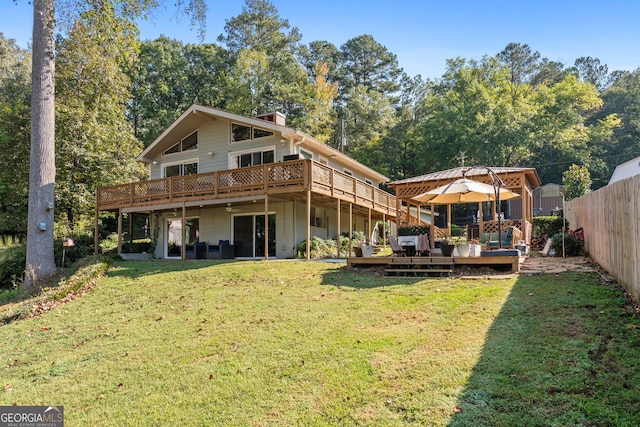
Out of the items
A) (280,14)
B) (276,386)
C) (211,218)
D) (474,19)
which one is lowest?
(276,386)

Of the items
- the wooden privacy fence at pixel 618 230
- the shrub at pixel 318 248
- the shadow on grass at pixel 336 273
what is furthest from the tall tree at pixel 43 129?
the wooden privacy fence at pixel 618 230

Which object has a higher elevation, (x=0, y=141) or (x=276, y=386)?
(x=0, y=141)

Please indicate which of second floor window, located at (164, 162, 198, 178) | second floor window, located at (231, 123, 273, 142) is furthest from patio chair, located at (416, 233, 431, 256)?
second floor window, located at (164, 162, 198, 178)

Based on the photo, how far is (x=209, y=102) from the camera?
37.1 m

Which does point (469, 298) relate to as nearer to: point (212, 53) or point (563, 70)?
point (212, 53)

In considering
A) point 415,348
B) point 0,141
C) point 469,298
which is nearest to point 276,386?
point 415,348

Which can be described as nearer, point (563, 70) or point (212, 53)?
point (212, 53)

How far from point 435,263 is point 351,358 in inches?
210

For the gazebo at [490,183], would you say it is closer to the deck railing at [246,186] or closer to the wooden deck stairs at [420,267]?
the deck railing at [246,186]

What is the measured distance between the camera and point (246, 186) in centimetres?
1504

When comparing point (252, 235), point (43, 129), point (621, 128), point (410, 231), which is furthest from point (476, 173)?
point (621, 128)

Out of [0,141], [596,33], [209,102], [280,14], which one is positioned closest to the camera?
[596,33]

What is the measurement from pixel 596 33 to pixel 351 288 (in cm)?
949

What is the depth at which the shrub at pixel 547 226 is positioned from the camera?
16.7 metres
